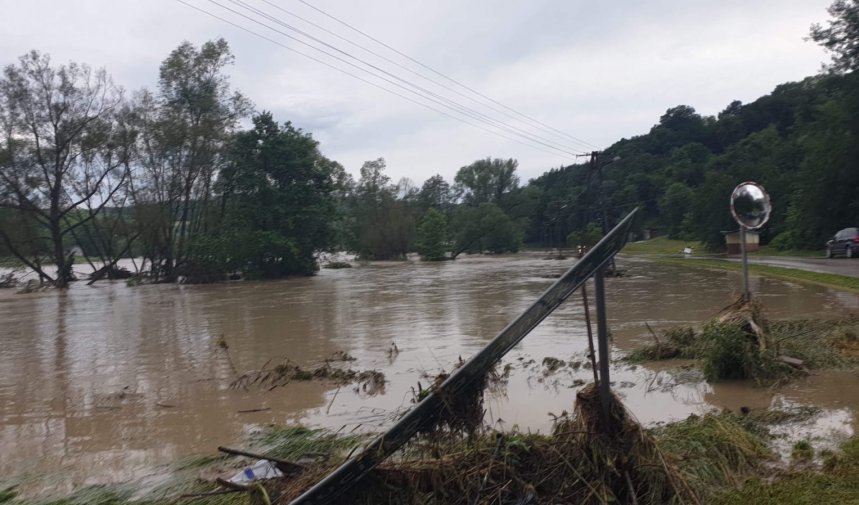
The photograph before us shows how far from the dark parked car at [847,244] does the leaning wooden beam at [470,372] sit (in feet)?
109

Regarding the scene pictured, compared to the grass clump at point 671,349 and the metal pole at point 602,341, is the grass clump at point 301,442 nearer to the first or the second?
the metal pole at point 602,341

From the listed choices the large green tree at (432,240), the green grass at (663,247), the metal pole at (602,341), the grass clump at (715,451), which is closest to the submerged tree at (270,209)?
the large green tree at (432,240)

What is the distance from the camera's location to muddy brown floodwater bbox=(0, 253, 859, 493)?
23.8 ft

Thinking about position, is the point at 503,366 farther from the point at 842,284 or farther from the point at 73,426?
the point at 842,284

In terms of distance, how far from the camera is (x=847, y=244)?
3153cm

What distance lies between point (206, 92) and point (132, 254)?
14.6 m

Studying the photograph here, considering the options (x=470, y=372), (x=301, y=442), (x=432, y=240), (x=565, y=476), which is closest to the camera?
(x=470, y=372)

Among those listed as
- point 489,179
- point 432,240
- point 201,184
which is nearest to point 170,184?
point 201,184

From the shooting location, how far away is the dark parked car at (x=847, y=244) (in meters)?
31.2

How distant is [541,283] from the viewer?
30578mm

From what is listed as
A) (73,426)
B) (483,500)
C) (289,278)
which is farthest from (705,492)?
(289,278)

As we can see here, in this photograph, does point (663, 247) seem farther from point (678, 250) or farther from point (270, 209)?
point (270, 209)

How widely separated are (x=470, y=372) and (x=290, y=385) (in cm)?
704

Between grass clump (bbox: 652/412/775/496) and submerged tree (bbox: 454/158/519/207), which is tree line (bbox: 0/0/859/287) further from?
submerged tree (bbox: 454/158/519/207)
